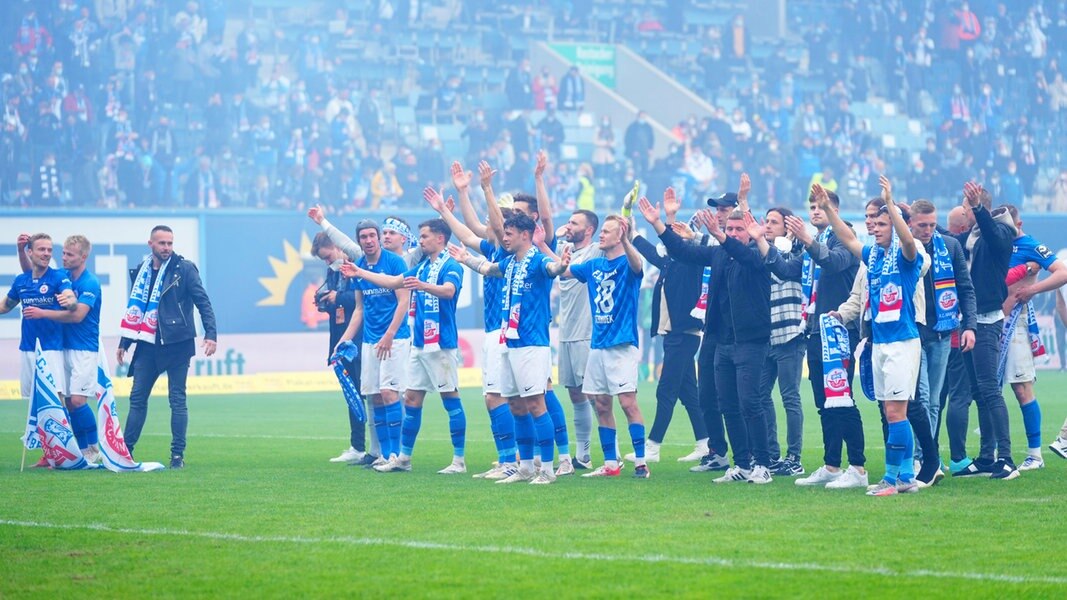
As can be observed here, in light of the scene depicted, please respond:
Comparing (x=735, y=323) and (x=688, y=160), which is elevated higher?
(x=688, y=160)

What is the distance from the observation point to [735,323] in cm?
1082

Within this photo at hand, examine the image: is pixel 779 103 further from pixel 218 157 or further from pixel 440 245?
pixel 440 245

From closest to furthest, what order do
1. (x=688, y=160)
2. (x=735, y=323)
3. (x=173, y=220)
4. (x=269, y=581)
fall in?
(x=269, y=581) → (x=735, y=323) → (x=173, y=220) → (x=688, y=160)

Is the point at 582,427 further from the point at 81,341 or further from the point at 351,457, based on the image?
the point at 81,341

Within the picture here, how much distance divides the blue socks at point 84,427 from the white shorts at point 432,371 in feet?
9.90

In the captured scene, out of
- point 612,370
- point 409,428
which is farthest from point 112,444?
point 612,370

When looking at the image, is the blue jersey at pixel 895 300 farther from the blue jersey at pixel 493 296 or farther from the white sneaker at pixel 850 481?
the blue jersey at pixel 493 296

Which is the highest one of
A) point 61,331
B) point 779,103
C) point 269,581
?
point 779,103

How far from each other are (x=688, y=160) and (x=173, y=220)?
41.7 feet

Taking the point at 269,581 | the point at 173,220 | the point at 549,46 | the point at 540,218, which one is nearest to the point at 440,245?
the point at 540,218

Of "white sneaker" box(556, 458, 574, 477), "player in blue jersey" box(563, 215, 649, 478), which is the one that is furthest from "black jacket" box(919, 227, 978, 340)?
"white sneaker" box(556, 458, 574, 477)

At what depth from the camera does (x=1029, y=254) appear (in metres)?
11.3

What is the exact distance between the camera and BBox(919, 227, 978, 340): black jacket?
10117 millimetres

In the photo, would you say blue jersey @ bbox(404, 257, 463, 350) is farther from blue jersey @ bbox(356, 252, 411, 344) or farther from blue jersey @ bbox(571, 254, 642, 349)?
blue jersey @ bbox(571, 254, 642, 349)
